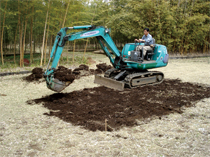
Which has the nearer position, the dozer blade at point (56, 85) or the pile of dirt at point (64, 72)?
the dozer blade at point (56, 85)

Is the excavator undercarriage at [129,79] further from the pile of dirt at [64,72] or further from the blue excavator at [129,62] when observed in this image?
the pile of dirt at [64,72]

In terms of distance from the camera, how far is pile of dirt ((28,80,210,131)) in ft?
12.7

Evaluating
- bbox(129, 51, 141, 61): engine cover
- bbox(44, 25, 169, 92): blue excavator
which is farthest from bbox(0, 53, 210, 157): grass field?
bbox(129, 51, 141, 61): engine cover

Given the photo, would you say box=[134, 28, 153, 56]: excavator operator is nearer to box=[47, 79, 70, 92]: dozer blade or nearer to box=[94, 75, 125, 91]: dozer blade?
box=[94, 75, 125, 91]: dozer blade

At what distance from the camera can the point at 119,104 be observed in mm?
4770

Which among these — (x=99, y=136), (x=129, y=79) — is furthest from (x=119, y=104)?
(x=99, y=136)

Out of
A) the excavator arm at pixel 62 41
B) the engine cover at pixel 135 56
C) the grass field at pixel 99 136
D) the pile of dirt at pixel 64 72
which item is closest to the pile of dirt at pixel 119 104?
the grass field at pixel 99 136

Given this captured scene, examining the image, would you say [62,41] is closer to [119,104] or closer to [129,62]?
[119,104]

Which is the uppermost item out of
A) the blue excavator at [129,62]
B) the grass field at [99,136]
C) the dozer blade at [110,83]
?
A: the blue excavator at [129,62]

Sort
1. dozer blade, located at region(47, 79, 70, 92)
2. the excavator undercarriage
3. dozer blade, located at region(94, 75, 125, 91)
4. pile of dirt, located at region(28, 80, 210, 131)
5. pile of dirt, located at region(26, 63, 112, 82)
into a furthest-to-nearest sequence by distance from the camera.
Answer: pile of dirt, located at region(26, 63, 112, 82) → the excavator undercarriage → dozer blade, located at region(94, 75, 125, 91) → dozer blade, located at region(47, 79, 70, 92) → pile of dirt, located at region(28, 80, 210, 131)

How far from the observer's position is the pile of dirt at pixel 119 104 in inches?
153

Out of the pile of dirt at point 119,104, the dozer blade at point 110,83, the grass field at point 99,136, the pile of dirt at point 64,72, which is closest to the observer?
the grass field at point 99,136

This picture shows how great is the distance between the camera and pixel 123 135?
327 centimetres

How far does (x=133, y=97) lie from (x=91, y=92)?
1.14 m
